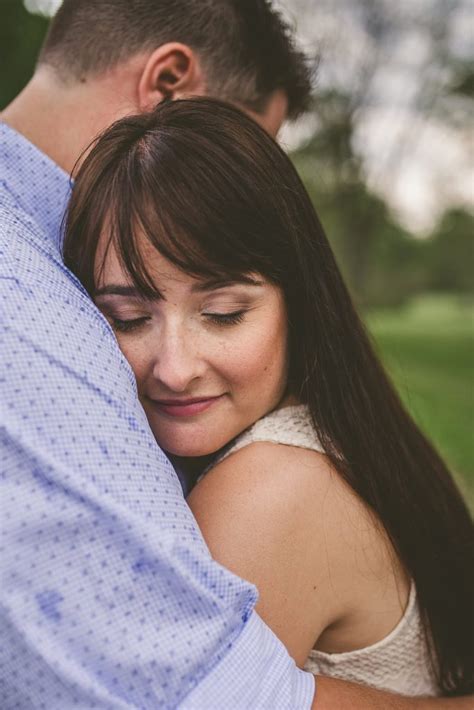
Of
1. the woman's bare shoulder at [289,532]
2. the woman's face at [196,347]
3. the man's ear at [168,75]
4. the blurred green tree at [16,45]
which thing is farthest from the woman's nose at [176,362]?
the blurred green tree at [16,45]

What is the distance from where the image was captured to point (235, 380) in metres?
1.99

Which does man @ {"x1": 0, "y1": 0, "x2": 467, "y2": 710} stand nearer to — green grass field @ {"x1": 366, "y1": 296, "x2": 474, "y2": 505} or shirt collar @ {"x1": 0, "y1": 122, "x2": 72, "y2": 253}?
shirt collar @ {"x1": 0, "y1": 122, "x2": 72, "y2": 253}

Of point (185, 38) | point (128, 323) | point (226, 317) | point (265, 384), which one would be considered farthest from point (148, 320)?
point (185, 38)

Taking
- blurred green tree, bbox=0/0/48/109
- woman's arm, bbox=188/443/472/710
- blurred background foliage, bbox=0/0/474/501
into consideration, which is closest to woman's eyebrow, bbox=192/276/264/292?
woman's arm, bbox=188/443/472/710

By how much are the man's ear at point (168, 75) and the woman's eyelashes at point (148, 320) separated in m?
1.01

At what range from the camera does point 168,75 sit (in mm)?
2740

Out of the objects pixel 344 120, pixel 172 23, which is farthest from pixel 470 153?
pixel 172 23

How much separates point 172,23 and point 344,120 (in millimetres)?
16614

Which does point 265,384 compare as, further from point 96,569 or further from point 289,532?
point 96,569

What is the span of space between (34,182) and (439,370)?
1704cm

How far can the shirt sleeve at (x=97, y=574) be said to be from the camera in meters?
1.30

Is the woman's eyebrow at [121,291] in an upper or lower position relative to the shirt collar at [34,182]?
lower

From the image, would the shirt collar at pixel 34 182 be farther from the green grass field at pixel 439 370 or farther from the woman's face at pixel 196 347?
the green grass field at pixel 439 370

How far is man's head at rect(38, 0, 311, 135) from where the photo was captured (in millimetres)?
2748
